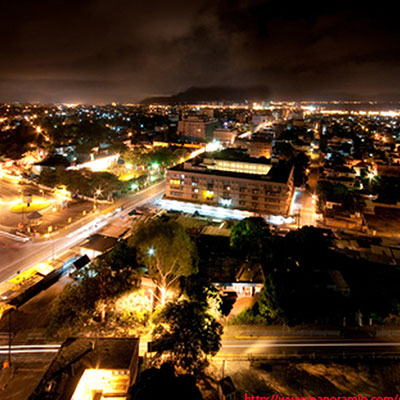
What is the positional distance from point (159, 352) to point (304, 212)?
24.0 metres

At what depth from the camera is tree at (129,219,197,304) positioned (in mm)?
15258

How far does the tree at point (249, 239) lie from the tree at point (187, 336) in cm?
814

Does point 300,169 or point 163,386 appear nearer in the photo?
point 163,386

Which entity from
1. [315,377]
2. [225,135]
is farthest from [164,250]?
[225,135]

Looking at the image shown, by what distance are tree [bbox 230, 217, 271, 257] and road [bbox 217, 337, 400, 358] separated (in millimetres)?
6576

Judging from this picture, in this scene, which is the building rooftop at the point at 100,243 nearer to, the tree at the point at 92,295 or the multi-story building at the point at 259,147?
the tree at the point at 92,295

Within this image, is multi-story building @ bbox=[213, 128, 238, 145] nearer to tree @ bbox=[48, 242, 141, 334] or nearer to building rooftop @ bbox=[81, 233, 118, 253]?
building rooftop @ bbox=[81, 233, 118, 253]

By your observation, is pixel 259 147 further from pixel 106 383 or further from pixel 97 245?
pixel 106 383

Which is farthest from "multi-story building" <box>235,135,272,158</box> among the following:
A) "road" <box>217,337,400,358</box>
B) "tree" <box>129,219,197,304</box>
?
"road" <box>217,337,400,358</box>

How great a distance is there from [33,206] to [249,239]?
72.8 ft

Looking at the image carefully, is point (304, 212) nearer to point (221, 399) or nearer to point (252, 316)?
point (252, 316)

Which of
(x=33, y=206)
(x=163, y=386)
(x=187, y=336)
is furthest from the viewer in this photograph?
(x=33, y=206)

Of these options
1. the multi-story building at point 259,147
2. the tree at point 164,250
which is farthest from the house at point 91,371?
the multi-story building at point 259,147

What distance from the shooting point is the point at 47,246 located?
2244 cm
